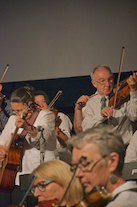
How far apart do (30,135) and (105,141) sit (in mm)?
998

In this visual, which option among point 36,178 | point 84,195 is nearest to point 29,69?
point 36,178

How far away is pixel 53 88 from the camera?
3.12 meters

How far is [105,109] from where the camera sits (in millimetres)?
2895

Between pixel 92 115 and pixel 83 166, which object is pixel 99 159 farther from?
pixel 92 115

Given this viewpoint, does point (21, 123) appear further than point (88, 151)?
Yes

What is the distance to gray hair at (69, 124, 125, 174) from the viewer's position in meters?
2.07

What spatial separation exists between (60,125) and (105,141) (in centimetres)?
97

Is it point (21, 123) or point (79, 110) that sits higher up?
point (79, 110)

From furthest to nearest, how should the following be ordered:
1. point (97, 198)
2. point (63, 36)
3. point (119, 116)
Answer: point (63, 36)
point (119, 116)
point (97, 198)

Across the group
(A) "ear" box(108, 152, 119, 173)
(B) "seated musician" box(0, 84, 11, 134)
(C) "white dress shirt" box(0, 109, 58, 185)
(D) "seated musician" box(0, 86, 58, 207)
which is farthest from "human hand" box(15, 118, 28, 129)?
(A) "ear" box(108, 152, 119, 173)

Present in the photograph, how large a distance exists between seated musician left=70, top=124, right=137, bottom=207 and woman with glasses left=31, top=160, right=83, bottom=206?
0.26 ft

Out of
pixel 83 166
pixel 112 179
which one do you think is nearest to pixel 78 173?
pixel 83 166

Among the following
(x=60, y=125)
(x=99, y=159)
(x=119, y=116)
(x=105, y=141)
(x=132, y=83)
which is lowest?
(x=99, y=159)

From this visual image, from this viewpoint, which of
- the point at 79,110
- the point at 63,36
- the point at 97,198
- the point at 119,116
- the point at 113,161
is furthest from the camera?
the point at 63,36
